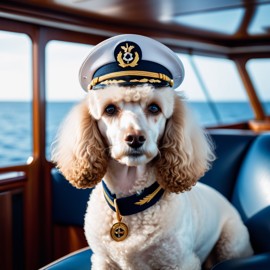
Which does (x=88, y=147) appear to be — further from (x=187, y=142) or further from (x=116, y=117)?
(x=187, y=142)

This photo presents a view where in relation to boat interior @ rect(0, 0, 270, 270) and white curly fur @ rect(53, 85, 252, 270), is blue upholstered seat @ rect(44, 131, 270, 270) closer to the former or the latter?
boat interior @ rect(0, 0, 270, 270)

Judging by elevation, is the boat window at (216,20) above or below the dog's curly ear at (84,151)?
above

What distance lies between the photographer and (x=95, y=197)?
147cm

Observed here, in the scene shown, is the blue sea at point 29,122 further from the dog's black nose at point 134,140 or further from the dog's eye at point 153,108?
the dog's black nose at point 134,140

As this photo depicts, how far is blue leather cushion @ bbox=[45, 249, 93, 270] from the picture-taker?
167cm

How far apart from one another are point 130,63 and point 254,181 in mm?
1014

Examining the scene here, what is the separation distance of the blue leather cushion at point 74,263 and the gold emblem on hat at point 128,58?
0.89 meters

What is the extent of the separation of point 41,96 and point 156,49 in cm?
145

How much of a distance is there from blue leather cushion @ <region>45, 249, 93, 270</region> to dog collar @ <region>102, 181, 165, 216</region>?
45cm

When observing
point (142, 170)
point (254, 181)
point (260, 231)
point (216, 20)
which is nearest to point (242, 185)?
point (254, 181)

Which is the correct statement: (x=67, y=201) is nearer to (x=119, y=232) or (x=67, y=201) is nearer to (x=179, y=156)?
(x=119, y=232)

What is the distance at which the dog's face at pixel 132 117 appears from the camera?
3.90 ft

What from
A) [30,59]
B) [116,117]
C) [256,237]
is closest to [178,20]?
[30,59]

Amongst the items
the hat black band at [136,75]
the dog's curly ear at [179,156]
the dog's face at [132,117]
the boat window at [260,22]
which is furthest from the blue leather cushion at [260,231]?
the boat window at [260,22]
